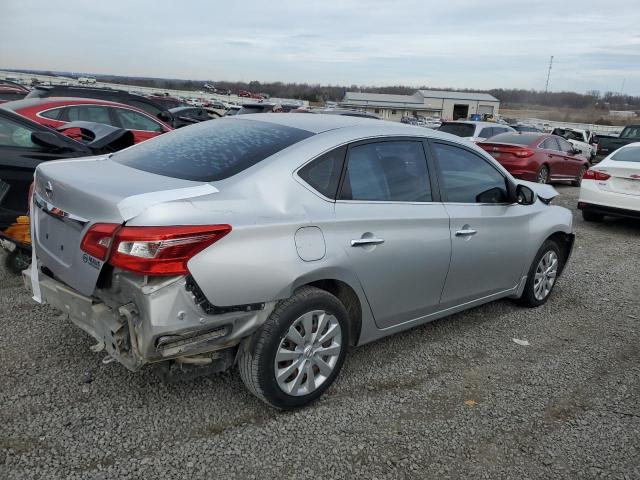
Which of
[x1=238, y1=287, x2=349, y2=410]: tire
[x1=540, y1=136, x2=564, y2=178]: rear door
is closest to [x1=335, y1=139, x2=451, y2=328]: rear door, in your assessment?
[x1=238, y1=287, x2=349, y2=410]: tire

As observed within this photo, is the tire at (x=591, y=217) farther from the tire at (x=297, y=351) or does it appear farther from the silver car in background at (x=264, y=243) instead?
the tire at (x=297, y=351)

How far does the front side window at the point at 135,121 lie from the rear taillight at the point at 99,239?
743 centimetres

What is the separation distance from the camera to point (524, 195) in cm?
458

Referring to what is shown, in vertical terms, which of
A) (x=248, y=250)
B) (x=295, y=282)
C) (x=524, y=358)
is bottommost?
(x=524, y=358)

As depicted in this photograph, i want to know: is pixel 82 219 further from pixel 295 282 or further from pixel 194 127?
pixel 194 127

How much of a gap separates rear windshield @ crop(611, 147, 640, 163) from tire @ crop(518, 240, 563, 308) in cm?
463

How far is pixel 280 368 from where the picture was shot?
119 inches

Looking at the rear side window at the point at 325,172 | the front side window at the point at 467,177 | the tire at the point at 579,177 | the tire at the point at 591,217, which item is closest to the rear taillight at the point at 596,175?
the tire at the point at 591,217

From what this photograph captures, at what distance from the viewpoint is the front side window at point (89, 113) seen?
862 cm

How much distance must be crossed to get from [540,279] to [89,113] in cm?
735

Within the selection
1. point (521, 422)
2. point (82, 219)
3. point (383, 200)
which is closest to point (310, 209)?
point (383, 200)

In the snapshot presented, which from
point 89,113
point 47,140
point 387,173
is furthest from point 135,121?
point 387,173

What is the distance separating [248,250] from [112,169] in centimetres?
110

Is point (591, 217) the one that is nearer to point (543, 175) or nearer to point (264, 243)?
point (543, 175)
